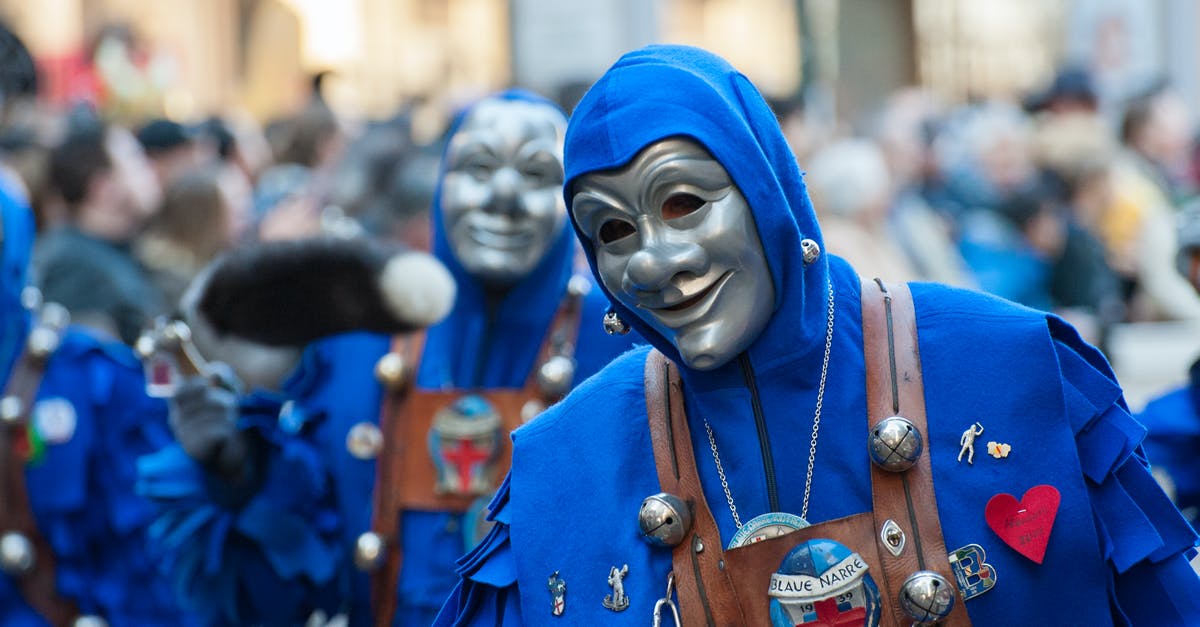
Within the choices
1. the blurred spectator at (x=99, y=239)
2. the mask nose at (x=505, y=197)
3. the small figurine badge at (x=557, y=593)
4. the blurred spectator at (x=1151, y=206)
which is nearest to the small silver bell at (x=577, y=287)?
the mask nose at (x=505, y=197)

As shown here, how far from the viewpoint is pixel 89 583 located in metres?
5.09

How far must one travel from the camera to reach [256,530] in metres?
4.49

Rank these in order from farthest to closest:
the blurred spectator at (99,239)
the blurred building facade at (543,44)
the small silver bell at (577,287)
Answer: the blurred building facade at (543,44), the blurred spectator at (99,239), the small silver bell at (577,287)

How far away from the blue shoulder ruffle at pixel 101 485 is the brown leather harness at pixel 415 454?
3.38 ft

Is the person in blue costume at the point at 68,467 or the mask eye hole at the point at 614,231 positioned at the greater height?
the mask eye hole at the point at 614,231

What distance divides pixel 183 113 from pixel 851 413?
40.9 ft

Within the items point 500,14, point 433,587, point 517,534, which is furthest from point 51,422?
point 500,14

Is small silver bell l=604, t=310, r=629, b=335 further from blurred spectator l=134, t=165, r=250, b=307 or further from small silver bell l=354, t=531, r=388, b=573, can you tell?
blurred spectator l=134, t=165, r=250, b=307

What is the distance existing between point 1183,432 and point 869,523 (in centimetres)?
200

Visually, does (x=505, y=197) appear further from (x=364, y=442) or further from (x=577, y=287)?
(x=364, y=442)

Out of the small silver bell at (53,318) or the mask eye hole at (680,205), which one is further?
the small silver bell at (53,318)

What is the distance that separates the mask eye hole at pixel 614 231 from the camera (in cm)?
286

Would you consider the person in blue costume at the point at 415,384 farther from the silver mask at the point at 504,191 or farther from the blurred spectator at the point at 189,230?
the blurred spectator at the point at 189,230

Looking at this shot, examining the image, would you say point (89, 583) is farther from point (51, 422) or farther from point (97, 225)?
point (97, 225)
